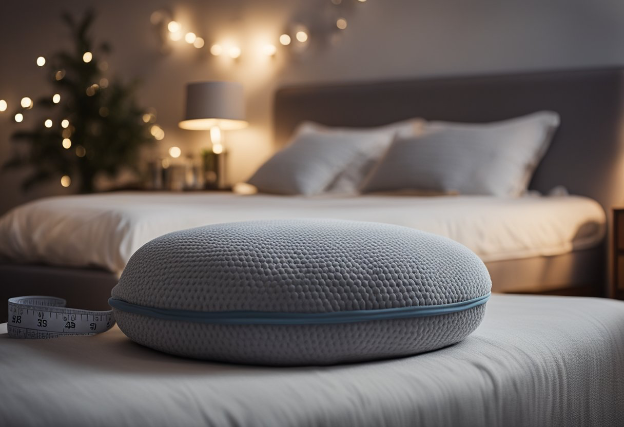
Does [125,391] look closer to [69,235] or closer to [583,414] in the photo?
[583,414]

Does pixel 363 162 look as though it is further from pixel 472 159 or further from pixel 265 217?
pixel 265 217

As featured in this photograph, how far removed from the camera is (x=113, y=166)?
214 inches

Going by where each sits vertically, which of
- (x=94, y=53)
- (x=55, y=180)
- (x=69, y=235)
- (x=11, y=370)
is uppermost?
(x=94, y=53)

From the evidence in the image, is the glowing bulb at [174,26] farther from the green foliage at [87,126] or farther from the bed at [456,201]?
the bed at [456,201]

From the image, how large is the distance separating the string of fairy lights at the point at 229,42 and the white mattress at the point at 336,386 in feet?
Result: 12.0

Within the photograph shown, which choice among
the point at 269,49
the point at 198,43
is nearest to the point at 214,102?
the point at 269,49

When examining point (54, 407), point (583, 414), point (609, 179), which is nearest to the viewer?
point (54, 407)

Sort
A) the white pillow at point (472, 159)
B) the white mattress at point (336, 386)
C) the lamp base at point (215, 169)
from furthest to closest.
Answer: the lamp base at point (215, 169) → the white pillow at point (472, 159) → the white mattress at point (336, 386)

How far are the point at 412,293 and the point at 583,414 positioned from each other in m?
0.37

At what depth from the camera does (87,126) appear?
5.47 m

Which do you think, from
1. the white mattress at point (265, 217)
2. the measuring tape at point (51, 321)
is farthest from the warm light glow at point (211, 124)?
the measuring tape at point (51, 321)

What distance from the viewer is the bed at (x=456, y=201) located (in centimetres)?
250

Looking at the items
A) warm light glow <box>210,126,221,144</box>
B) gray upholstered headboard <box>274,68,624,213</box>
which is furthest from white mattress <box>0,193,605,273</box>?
warm light glow <box>210,126,221,144</box>

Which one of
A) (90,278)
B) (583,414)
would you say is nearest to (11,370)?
(583,414)
